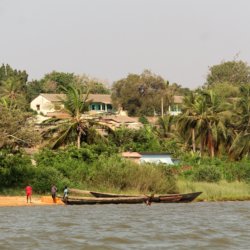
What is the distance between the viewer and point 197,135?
64.8 meters

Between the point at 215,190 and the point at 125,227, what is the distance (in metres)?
21.0

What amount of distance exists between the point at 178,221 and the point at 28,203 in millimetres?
12700

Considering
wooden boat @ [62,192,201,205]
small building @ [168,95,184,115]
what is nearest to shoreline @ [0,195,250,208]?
wooden boat @ [62,192,201,205]

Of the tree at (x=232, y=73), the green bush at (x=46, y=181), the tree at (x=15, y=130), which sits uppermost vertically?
the tree at (x=232, y=73)

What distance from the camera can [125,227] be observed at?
2845 cm

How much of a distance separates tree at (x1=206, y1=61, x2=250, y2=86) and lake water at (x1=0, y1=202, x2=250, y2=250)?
6645 centimetres

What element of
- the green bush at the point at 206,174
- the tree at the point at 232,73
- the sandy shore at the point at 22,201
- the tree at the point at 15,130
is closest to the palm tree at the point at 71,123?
the green bush at the point at 206,174

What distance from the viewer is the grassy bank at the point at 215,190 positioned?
47.9 m

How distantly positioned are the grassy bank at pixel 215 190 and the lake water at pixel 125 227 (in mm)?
6108

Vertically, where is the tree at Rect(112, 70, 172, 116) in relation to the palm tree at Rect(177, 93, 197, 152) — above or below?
above

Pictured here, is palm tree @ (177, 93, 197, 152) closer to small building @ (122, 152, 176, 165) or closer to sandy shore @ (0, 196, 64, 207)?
small building @ (122, 152, 176, 165)

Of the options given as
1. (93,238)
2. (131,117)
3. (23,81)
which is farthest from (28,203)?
(23,81)

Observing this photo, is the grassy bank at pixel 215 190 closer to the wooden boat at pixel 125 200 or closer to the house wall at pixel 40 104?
the wooden boat at pixel 125 200

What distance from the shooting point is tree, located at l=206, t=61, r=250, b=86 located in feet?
349
